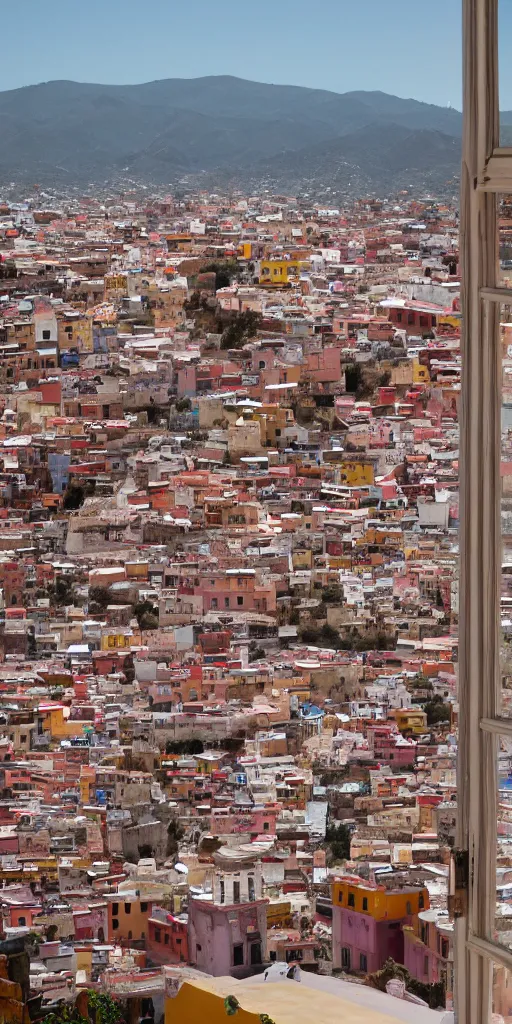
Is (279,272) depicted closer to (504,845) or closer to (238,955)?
(238,955)

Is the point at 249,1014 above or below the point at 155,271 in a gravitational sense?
below

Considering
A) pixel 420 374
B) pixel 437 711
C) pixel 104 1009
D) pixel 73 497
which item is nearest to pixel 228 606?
pixel 73 497

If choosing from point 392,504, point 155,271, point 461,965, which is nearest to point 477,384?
point 461,965

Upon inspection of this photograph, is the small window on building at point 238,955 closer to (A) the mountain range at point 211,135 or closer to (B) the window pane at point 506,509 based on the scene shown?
(B) the window pane at point 506,509

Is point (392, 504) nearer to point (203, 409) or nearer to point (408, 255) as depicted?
point (203, 409)

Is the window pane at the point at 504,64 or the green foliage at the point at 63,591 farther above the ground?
the window pane at the point at 504,64

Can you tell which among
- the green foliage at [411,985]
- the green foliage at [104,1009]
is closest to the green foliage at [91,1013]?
the green foliage at [104,1009]
